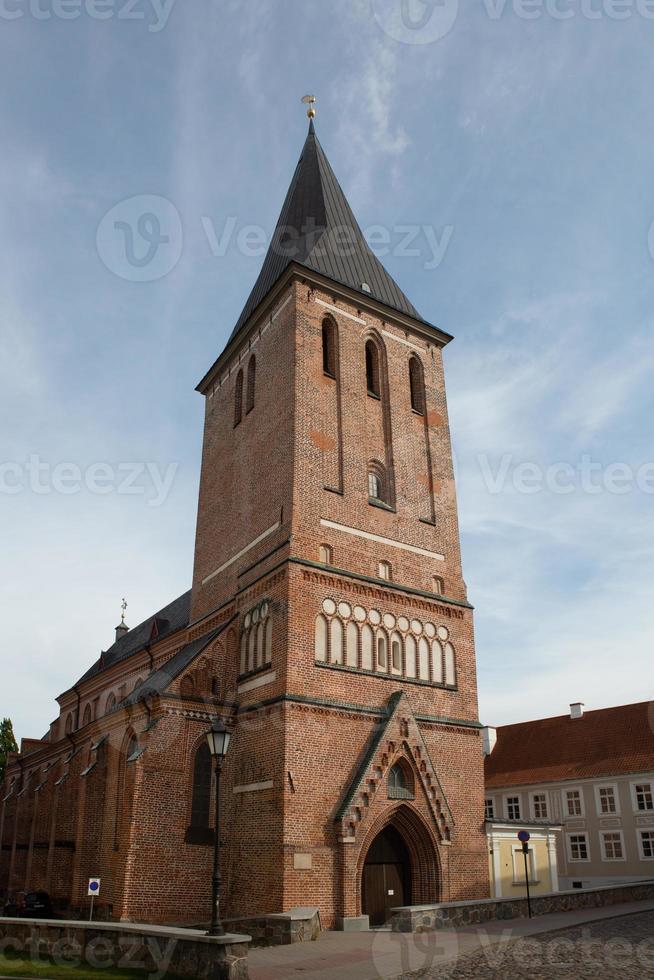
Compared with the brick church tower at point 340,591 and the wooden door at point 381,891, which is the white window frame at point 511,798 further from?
the wooden door at point 381,891

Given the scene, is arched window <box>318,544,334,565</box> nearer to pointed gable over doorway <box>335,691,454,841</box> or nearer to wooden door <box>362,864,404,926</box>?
pointed gable over doorway <box>335,691,454,841</box>

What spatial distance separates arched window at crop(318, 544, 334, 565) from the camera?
22.1 meters

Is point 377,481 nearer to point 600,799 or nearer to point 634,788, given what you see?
point 634,788

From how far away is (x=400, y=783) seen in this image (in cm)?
2091

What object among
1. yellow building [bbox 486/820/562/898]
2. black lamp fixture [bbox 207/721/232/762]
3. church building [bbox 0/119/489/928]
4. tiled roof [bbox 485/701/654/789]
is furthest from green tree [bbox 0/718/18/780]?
black lamp fixture [bbox 207/721/232/762]

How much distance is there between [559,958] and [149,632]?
88.3 ft

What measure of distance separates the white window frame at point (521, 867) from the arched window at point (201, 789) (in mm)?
10913

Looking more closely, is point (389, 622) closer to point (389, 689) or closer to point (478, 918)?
point (389, 689)

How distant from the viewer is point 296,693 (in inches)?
782

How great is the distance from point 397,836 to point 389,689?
376 centimetres

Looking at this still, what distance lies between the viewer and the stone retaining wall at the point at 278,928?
15438 millimetres

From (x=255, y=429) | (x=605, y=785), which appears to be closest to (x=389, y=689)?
(x=255, y=429)

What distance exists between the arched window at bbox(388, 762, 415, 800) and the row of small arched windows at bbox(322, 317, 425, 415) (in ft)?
38.0

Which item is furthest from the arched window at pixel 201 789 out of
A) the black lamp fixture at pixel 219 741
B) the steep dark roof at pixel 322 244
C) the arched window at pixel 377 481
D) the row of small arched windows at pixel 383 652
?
the steep dark roof at pixel 322 244
